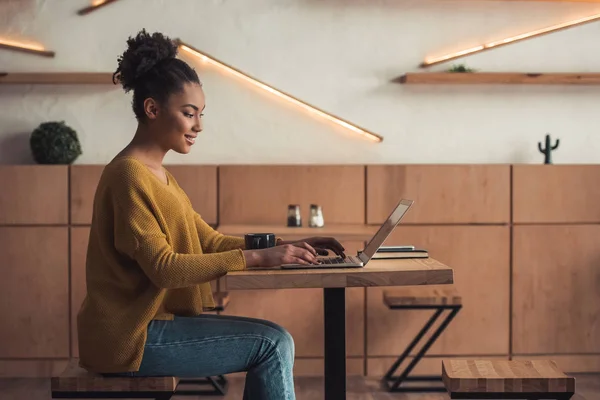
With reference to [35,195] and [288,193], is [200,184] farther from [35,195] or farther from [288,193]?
[35,195]

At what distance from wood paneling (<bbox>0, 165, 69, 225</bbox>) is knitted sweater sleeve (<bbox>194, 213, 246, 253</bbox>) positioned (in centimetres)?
183

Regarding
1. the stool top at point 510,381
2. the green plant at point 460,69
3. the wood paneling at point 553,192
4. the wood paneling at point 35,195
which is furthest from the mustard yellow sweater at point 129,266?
the green plant at point 460,69

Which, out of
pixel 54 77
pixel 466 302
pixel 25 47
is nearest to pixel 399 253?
pixel 466 302

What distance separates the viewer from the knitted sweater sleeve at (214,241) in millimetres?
2547

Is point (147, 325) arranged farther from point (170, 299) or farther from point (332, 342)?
point (332, 342)

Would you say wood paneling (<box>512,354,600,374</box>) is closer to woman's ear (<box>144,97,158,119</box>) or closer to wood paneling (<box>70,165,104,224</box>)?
wood paneling (<box>70,165,104,224</box>)

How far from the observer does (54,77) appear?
172 inches

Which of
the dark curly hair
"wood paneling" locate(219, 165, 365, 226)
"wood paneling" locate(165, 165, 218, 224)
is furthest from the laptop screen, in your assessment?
"wood paneling" locate(165, 165, 218, 224)

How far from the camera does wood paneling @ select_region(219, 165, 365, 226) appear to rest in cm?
422

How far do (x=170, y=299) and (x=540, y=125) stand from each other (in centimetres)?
302

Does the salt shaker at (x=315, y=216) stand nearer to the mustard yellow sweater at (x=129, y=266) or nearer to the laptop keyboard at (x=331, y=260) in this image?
the laptop keyboard at (x=331, y=260)

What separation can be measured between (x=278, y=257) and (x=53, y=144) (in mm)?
2534

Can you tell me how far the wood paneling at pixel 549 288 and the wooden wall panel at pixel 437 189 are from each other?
30 centimetres

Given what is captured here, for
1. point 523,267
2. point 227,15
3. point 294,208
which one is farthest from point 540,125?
point 227,15
